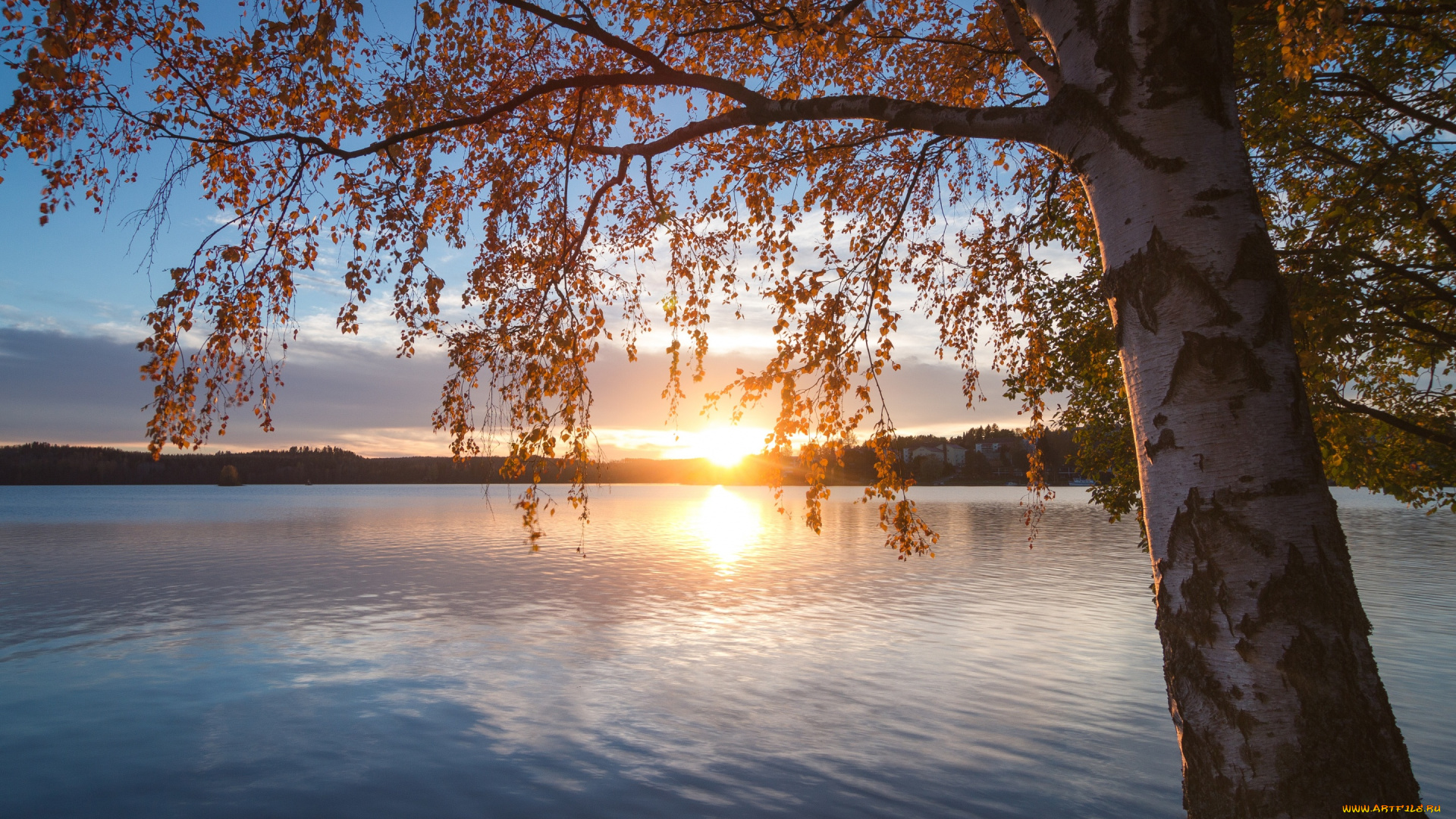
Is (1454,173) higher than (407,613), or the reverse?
(1454,173)

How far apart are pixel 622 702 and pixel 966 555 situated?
2719cm

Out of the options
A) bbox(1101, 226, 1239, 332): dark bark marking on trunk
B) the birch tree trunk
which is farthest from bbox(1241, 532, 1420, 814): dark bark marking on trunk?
bbox(1101, 226, 1239, 332): dark bark marking on trunk

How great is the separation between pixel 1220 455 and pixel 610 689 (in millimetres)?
13312

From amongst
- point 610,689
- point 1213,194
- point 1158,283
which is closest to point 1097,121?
point 1213,194

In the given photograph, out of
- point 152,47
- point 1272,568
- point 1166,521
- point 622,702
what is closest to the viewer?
point 1272,568

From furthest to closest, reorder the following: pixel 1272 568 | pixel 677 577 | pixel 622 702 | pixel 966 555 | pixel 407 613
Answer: pixel 966 555 → pixel 677 577 → pixel 407 613 → pixel 622 702 → pixel 1272 568

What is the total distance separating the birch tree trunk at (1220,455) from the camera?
9.86 ft

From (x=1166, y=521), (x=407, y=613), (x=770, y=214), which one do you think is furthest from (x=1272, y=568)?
(x=407, y=613)

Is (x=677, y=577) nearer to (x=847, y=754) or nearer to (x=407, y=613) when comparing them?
(x=407, y=613)

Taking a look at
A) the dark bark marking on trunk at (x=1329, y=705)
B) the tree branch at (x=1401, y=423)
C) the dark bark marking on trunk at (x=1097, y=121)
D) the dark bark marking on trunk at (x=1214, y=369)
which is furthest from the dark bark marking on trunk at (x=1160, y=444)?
the tree branch at (x=1401, y=423)

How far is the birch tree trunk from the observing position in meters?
3.00

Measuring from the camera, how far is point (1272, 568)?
3084 millimetres

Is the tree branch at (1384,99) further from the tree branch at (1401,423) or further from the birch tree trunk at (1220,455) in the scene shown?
the birch tree trunk at (1220,455)

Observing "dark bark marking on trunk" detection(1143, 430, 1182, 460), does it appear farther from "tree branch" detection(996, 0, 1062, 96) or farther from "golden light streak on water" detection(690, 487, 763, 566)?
"golden light streak on water" detection(690, 487, 763, 566)
